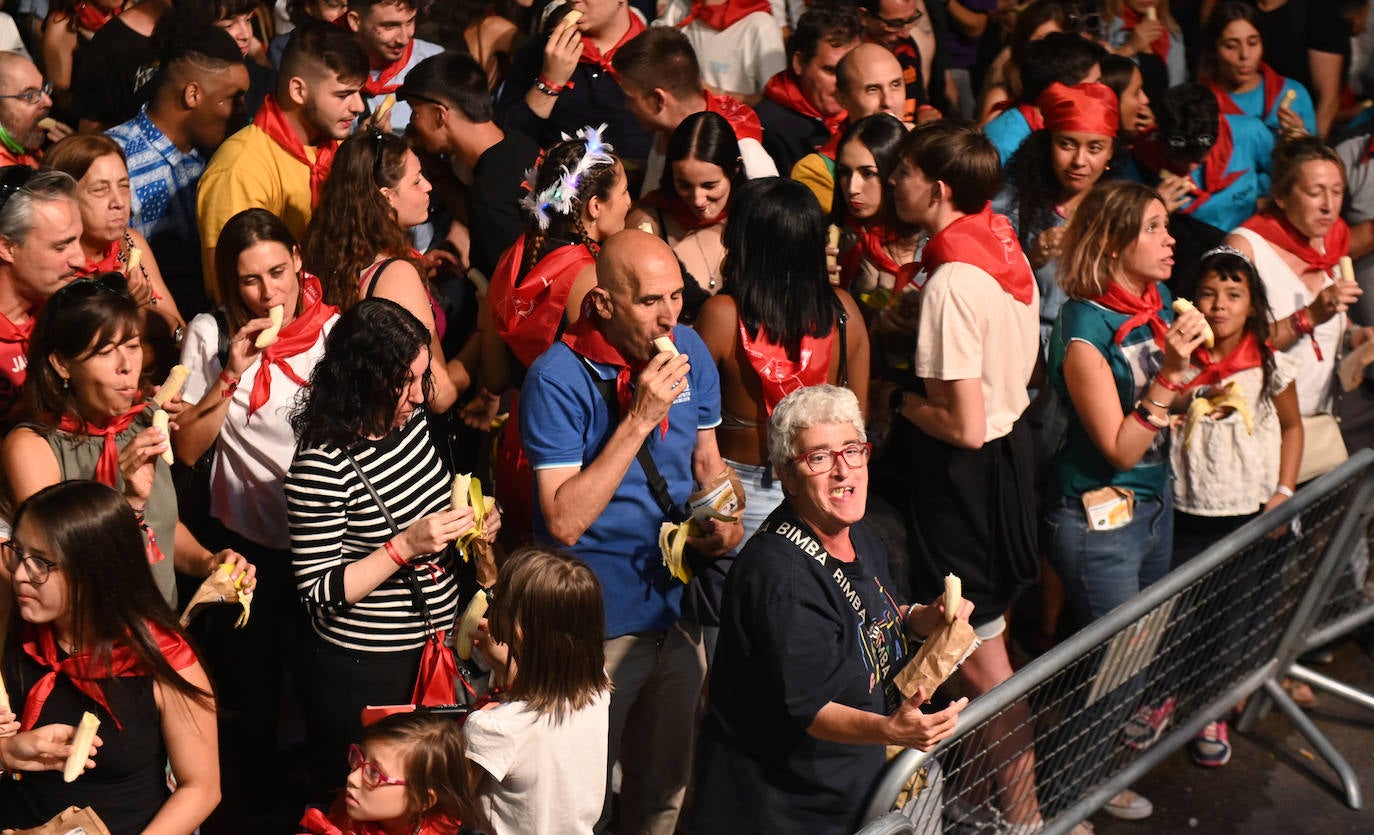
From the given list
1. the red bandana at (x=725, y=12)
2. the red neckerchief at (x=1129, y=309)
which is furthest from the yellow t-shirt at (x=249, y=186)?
the red neckerchief at (x=1129, y=309)

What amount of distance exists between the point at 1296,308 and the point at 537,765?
3684mm

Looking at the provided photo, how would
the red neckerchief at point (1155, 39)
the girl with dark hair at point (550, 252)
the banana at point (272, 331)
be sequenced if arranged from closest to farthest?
the banana at point (272, 331), the girl with dark hair at point (550, 252), the red neckerchief at point (1155, 39)

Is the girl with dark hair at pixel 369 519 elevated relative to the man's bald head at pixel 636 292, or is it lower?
lower

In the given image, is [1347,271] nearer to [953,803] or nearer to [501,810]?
[953,803]

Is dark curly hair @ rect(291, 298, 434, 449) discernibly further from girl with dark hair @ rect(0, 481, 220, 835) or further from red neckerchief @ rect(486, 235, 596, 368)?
red neckerchief @ rect(486, 235, 596, 368)

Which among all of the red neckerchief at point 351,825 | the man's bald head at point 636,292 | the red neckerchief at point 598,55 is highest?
the man's bald head at point 636,292

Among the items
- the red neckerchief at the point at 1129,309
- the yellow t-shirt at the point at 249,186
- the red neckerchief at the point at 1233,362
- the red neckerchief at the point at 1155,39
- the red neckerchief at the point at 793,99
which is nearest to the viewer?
the red neckerchief at the point at 1129,309

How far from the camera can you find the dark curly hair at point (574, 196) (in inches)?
183

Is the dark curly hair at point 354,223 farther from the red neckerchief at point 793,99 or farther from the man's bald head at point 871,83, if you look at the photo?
the red neckerchief at point 793,99

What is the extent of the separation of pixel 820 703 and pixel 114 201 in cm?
300

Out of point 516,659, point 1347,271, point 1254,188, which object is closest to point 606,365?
point 516,659

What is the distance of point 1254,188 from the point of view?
21.3 feet

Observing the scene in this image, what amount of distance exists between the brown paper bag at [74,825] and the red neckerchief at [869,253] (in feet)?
10.3

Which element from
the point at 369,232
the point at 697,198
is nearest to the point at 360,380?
the point at 369,232
